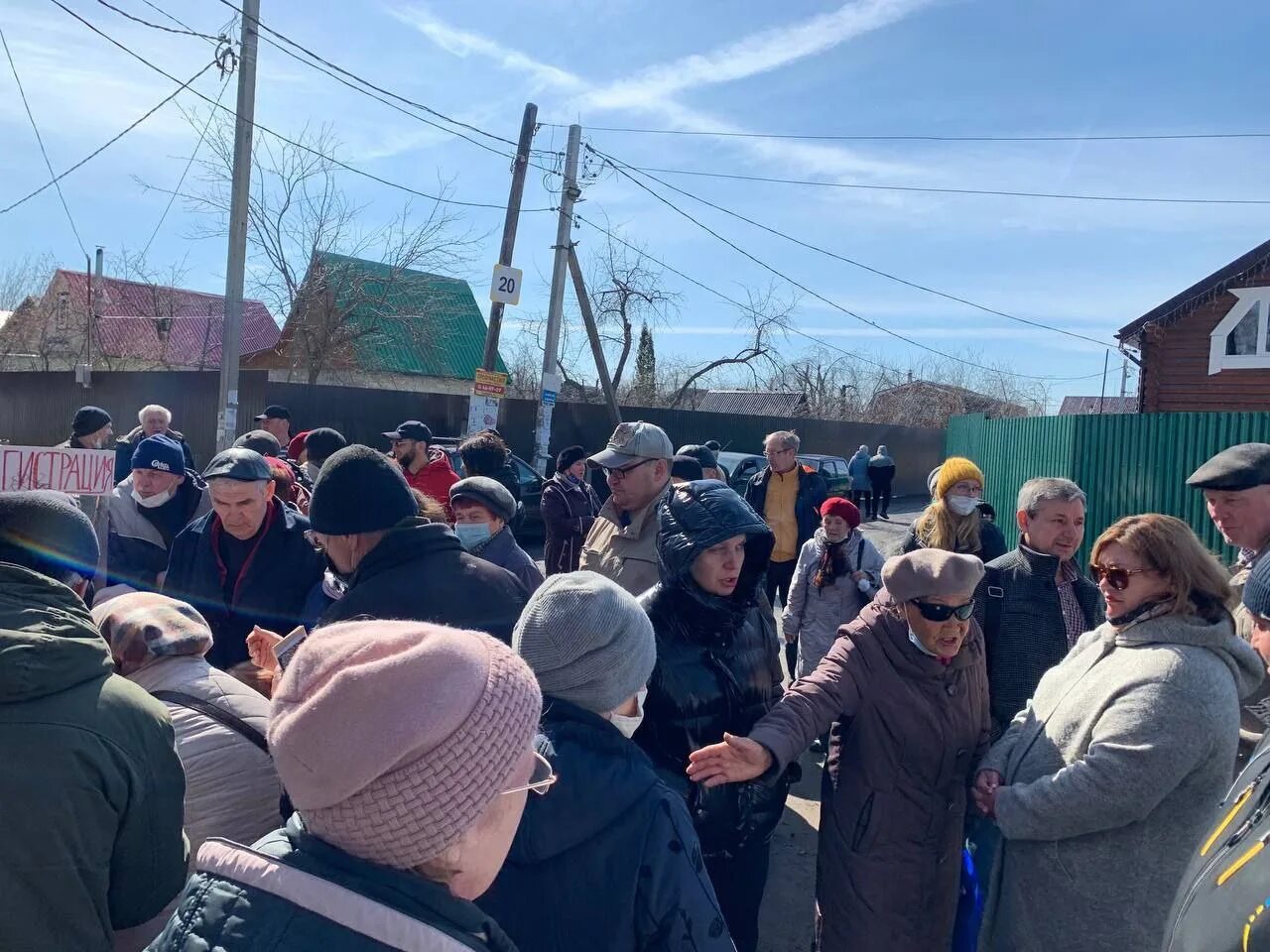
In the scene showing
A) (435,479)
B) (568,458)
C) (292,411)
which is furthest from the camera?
(292,411)

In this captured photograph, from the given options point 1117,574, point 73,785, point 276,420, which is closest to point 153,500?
point 73,785

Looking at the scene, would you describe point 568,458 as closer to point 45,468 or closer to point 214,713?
point 45,468

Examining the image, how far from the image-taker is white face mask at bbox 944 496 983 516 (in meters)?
4.45

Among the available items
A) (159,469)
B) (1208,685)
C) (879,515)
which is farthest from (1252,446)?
(879,515)

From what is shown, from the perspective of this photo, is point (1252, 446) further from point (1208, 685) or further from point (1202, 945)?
point (1202, 945)

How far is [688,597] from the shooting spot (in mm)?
2514

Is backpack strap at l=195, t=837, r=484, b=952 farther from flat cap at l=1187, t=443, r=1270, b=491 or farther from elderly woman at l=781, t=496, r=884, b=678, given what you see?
elderly woman at l=781, t=496, r=884, b=678

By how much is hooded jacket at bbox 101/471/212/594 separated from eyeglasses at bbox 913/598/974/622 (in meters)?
3.59

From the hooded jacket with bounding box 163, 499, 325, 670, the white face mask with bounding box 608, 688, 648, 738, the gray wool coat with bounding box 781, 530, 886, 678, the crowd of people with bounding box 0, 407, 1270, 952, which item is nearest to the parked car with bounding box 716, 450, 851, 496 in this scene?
the gray wool coat with bounding box 781, 530, 886, 678

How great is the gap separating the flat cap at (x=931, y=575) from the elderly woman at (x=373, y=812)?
1.70 meters

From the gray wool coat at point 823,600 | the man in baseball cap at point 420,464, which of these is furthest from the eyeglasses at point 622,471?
the man in baseball cap at point 420,464

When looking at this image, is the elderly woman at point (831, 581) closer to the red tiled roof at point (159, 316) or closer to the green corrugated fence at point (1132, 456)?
the green corrugated fence at point (1132, 456)

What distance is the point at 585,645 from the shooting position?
5.67 ft

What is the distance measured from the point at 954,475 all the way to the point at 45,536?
396cm
